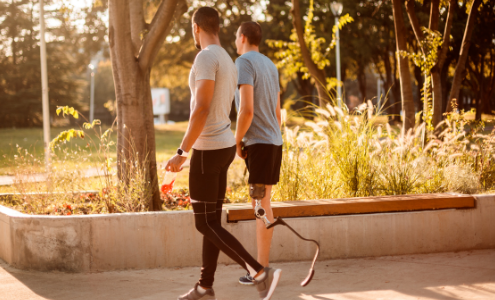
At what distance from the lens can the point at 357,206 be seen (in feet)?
17.0

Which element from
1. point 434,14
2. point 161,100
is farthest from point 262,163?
point 161,100

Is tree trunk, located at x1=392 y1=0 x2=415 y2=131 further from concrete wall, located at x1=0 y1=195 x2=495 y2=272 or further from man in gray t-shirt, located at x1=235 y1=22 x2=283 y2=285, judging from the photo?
man in gray t-shirt, located at x1=235 y1=22 x2=283 y2=285

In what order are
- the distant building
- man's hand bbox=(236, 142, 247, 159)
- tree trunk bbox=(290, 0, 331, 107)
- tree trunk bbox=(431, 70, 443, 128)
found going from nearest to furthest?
man's hand bbox=(236, 142, 247, 159)
tree trunk bbox=(431, 70, 443, 128)
tree trunk bbox=(290, 0, 331, 107)
the distant building

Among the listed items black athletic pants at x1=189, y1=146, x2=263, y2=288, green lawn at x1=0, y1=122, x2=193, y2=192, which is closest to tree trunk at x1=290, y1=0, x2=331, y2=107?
green lawn at x1=0, y1=122, x2=193, y2=192

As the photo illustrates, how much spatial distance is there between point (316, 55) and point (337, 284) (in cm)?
763

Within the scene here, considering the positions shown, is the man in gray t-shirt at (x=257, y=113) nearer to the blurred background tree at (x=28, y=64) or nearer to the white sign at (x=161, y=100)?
the blurred background tree at (x=28, y=64)

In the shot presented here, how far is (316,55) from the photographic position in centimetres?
1130

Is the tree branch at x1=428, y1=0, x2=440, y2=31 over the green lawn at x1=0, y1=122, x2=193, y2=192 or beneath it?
over

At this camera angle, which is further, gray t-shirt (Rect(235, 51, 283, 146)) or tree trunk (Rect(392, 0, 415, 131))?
tree trunk (Rect(392, 0, 415, 131))

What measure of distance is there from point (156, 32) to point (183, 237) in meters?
2.33

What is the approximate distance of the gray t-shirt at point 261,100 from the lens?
400 cm

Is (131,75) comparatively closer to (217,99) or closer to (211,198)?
(217,99)

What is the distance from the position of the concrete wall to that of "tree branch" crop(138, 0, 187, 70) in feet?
6.43

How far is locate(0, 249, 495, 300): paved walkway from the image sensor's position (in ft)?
13.4
